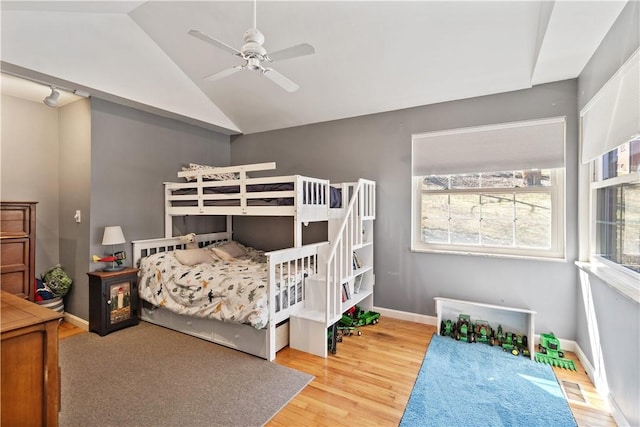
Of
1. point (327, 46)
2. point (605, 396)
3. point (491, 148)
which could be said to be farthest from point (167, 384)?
point (491, 148)

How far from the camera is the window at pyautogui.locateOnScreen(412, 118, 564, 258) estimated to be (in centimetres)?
288

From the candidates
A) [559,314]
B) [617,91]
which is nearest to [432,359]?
[559,314]

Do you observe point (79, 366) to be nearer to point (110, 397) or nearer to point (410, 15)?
point (110, 397)

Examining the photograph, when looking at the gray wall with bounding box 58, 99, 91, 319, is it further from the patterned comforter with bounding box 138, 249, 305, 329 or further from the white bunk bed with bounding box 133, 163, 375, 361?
the patterned comforter with bounding box 138, 249, 305, 329

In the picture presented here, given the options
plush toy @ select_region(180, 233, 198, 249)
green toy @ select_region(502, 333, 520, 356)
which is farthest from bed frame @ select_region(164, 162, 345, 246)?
green toy @ select_region(502, 333, 520, 356)

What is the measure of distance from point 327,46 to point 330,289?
2282mm

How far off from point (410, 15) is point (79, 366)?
3.87 m

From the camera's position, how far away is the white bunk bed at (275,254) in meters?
2.62

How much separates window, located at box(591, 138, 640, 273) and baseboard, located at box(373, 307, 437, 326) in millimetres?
1578

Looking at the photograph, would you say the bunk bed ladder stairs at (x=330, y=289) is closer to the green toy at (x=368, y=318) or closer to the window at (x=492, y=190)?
the green toy at (x=368, y=318)

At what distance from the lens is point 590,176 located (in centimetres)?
256

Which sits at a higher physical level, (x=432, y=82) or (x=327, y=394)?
(x=432, y=82)

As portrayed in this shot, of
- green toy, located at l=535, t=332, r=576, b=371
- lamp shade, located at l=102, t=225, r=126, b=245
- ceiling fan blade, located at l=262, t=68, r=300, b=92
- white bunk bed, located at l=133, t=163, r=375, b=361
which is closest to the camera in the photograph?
ceiling fan blade, located at l=262, t=68, r=300, b=92

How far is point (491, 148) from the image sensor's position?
3.07m
